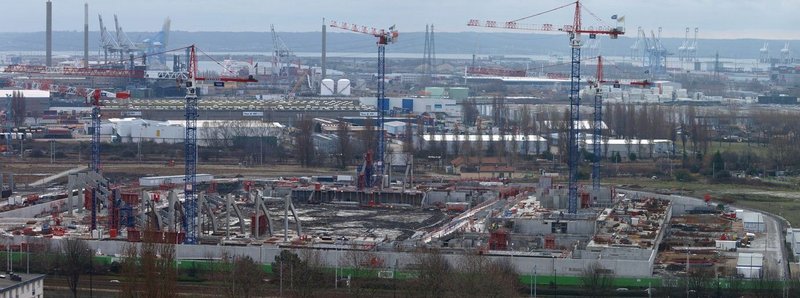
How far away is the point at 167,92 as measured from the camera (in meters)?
36.0

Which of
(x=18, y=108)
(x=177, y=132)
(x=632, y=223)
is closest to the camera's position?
(x=632, y=223)

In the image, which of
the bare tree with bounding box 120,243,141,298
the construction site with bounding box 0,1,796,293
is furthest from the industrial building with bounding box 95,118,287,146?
the bare tree with bounding box 120,243,141,298

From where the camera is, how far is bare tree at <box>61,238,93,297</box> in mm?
11673

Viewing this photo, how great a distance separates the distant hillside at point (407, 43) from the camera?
84125mm

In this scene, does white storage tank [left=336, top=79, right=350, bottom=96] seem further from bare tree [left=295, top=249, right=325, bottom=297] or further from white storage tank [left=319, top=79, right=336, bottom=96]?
bare tree [left=295, top=249, right=325, bottom=297]

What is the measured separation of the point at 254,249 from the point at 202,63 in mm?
53012

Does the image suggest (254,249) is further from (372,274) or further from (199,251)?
(372,274)

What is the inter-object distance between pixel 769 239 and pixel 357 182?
19.1ft

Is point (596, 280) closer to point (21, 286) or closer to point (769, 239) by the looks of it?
point (769, 239)

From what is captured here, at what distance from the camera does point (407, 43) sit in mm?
89375

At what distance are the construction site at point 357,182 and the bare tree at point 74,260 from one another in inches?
22.1

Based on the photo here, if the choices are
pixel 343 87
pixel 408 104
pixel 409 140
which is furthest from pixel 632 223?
pixel 343 87

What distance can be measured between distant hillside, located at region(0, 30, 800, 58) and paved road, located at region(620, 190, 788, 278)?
62.9 m

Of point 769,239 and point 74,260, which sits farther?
point 769,239
